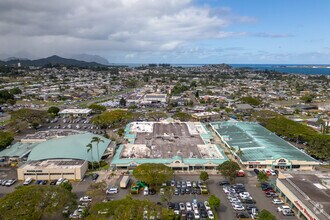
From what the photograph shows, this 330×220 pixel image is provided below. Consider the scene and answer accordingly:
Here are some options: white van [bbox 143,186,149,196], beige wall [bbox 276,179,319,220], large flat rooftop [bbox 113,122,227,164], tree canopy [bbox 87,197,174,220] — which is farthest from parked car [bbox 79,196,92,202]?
beige wall [bbox 276,179,319,220]

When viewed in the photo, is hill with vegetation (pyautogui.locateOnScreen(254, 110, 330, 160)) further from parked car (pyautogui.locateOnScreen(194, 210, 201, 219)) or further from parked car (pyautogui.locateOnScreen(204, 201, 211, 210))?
parked car (pyautogui.locateOnScreen(194, 210, 201, 219))

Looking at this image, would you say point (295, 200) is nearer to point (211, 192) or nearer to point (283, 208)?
point (283, 208)

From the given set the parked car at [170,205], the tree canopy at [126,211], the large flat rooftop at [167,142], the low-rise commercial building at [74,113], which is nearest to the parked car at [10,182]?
the large flat rooftop at [167,142]

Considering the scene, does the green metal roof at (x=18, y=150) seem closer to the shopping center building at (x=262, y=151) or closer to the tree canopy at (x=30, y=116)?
the tree canopy at (x=30, y=116)

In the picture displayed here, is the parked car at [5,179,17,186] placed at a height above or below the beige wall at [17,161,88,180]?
below

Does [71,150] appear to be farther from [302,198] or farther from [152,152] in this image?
[302,198]
